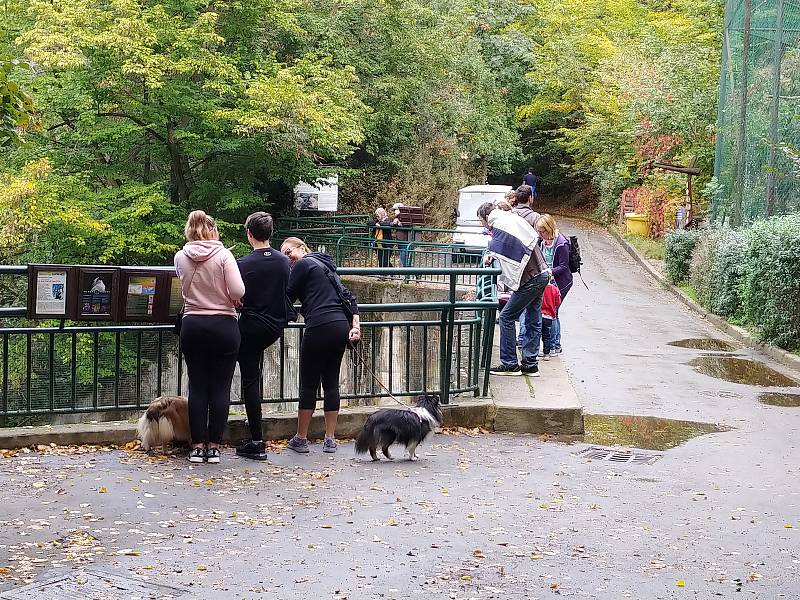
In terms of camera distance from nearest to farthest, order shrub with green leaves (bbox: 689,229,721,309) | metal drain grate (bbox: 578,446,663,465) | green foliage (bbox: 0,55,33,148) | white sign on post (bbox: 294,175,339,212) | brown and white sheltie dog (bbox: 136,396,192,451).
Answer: green foliage (bbox: 0,55,33,148) → brown and white sheltie dog (bbox: 136,396,192,451) → metal drain grate (bbox: 578,446,663,465) → shrub with green leaves (bbox: 689,229,721,309) → white sign on post (bbox: 294,175,339,212)

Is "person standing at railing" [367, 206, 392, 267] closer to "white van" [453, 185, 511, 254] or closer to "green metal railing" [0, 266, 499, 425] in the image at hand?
"white van" [453, 185, 511, 254]

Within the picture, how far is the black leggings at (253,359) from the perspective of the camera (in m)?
7.98

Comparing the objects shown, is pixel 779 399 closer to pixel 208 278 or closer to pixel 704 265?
pixel 208 278

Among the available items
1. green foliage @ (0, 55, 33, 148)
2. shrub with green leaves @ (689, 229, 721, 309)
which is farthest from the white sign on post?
green foliage @ (0, 55, 33, 148)

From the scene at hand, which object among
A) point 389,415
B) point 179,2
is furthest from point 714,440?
point 179,2

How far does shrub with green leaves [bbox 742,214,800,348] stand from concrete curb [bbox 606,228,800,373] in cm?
22

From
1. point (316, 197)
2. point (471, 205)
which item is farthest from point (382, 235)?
point (316, 197)

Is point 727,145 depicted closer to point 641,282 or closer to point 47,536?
point 641,282

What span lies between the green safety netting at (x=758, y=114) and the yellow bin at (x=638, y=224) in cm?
1269

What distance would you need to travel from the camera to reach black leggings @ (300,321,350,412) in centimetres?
821

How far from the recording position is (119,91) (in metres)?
27.1

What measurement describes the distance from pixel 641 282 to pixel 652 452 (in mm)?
21075

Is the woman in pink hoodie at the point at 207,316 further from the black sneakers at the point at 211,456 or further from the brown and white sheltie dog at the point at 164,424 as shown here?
the brown and white sheltie dog at the point at 164,424

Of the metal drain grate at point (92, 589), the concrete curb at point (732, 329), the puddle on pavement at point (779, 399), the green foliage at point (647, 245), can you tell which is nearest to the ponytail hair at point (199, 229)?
the metal drain grate at point (92, 589)
